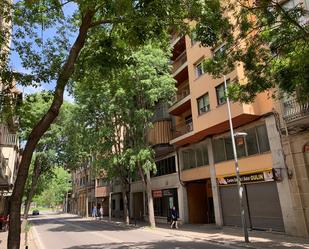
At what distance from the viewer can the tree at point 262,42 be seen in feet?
34.5

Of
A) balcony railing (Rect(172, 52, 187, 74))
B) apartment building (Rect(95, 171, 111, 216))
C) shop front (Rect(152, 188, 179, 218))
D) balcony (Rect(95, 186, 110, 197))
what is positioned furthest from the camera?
apartment building (Rect(95, 171, 111, 216))

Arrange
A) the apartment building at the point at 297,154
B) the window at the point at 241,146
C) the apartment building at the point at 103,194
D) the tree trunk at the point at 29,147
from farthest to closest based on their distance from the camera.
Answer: the apartment building at the point at 103,194, the window at the point at 241,146, the apartment building at the point at 297,154, the tree trunk at the point at 29,147

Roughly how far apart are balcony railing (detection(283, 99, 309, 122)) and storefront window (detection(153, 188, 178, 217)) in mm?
14506

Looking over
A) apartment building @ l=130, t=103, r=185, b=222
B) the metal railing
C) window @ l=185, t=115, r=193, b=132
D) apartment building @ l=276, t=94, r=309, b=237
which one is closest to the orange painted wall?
apartment building @ l=276, t=94, r=309, b=237

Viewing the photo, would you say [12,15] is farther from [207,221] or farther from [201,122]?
[207,221]

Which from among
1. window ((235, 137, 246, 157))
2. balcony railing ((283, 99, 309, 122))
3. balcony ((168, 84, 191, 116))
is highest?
balcony ((168, 84, 191, 116))

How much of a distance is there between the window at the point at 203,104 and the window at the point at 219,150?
2.35m

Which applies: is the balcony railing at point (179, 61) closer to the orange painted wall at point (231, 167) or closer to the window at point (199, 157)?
the window at point (199, 157)

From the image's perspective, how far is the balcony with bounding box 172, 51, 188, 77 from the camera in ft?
92.1

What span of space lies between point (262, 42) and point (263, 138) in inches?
337

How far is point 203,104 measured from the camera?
24062 millimetres

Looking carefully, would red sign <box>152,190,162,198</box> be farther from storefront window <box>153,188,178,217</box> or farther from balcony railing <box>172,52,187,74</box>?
balcony railing <box>172,52,187,74</box>

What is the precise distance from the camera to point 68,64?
851 centimetres

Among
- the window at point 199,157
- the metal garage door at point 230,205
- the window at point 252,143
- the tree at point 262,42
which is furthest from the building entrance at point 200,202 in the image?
the tree at point 262,42
